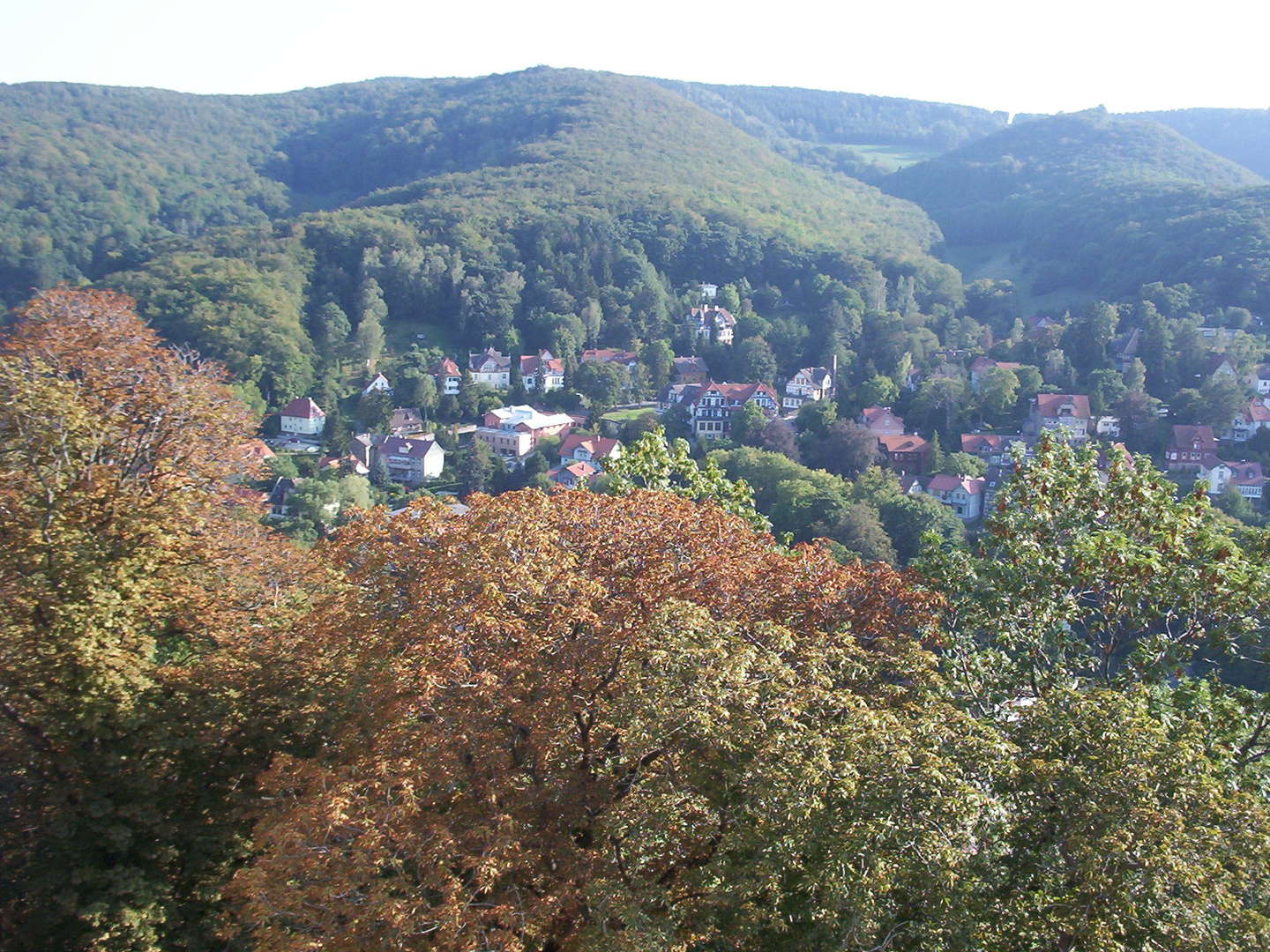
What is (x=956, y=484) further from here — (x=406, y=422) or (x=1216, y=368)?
(x=406, y=422)

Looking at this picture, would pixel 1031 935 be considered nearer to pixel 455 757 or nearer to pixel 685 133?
pixel 455 757

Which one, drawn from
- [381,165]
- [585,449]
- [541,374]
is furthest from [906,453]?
[381,165]

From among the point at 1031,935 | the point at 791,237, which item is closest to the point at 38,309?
the point at 1031,935

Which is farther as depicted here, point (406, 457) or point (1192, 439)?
point (406, 457)

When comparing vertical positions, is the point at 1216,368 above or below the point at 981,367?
above

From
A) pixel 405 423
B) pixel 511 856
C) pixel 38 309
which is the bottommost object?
pixel 405 423

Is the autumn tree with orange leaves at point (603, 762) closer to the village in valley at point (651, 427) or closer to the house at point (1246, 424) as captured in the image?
the village in valley at point (651, 427)

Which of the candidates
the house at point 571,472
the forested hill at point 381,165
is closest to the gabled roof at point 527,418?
the house at point 571,472
